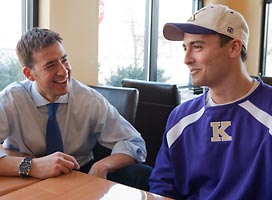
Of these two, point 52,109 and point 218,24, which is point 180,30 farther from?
point 52,109

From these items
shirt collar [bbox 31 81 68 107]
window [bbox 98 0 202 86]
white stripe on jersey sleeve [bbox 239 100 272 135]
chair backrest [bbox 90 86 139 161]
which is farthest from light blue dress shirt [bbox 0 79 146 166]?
window [bbox 98 0 202 86]

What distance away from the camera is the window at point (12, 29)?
2348 mm

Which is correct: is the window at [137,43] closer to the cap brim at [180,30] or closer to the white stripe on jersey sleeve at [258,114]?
the cap brim at [180,30]

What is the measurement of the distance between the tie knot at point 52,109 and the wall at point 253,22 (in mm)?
3830

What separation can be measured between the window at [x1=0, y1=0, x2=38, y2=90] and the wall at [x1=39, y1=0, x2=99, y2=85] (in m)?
0.10

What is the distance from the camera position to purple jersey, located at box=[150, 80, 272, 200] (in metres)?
1.17

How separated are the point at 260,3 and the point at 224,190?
14.3ft

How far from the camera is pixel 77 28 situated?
2.57 m

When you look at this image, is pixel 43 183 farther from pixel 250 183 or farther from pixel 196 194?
pixel 250 183

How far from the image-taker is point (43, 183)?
1158mm

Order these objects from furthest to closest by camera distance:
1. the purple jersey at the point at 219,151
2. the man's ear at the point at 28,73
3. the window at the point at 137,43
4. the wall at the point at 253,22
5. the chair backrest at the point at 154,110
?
the wall at the point at 253,22 → the window at the point at 137,43 → the chair backrest at the point at 154,110 → the man's ear at the point at 28,73 → the purple jersey at the point at 219,151

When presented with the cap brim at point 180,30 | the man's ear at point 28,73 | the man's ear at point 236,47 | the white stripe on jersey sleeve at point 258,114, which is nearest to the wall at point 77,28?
the man's ear at point 28,73

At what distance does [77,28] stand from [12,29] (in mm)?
467

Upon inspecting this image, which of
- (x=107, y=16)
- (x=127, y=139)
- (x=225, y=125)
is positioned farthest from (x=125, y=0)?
(x=225, y=125)
